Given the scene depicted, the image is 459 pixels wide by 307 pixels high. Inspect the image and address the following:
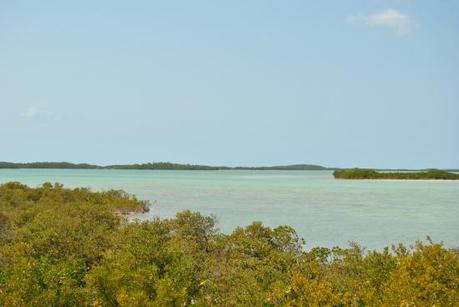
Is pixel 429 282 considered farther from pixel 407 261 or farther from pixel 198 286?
pixel 198 286

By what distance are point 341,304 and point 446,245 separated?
2626 centimetres

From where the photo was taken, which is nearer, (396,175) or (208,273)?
(208,273)

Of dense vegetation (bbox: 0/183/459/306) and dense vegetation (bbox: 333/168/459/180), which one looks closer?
dense vegetation (bbox: 0/183/459/306)

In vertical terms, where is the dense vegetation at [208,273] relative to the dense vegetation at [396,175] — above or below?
below

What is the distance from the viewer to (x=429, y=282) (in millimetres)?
11117

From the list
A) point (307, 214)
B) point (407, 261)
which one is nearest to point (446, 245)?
point (307, 214)

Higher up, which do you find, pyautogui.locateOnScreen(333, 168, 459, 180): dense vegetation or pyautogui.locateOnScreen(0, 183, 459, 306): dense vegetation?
pyautogui.locateOnScreen(333, 168, 459, 180): dense vegetation

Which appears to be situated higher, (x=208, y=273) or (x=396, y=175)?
(x=396, y=175)

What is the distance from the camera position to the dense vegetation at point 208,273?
1076 centimetres

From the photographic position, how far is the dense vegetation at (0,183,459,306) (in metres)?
10.8

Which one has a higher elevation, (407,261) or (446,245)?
(407,261)

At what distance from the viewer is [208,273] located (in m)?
14.4

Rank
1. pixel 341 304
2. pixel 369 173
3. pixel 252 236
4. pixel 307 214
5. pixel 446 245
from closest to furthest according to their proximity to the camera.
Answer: pixel 341 304, pixel 252 236, pixel 446 245, pixel 307 214, pixel 369 173

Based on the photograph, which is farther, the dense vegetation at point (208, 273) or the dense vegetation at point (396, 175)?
the dense vegetation at point (396, 175)
